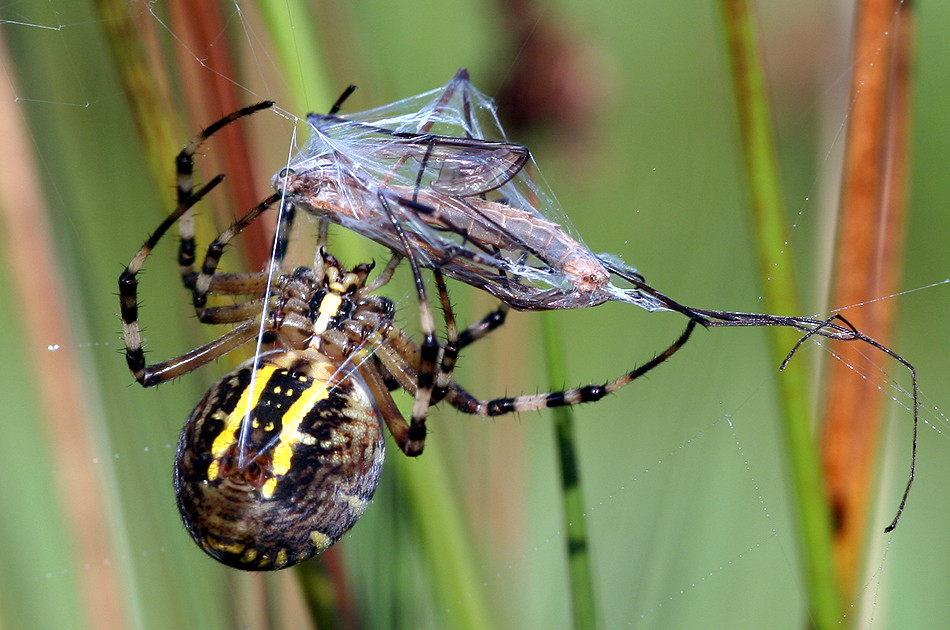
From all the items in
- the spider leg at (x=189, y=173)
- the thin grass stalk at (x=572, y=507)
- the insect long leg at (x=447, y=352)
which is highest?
the spider leg at (x=189, y=173)

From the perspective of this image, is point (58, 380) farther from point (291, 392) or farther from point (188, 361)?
point (291, 392)

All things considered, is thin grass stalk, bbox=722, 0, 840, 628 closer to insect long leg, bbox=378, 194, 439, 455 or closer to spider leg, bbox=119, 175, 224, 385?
insect long leg, bbox=378, 194, 439, 455

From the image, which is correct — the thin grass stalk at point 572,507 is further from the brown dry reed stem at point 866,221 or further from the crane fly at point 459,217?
the brown dry reed stem at point 866,221

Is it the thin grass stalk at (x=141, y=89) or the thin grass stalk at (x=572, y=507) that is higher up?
the thin grass stalk at (x=141, y=89)

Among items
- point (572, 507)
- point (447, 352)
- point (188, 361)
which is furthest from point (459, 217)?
point (188, 361)

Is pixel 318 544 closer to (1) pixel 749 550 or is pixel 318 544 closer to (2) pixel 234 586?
(2) pixel 234 586

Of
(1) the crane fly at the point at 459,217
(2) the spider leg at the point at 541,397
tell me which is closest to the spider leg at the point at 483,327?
(2) the spider leg at the point at 541,397

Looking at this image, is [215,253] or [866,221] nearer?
[866,221]
